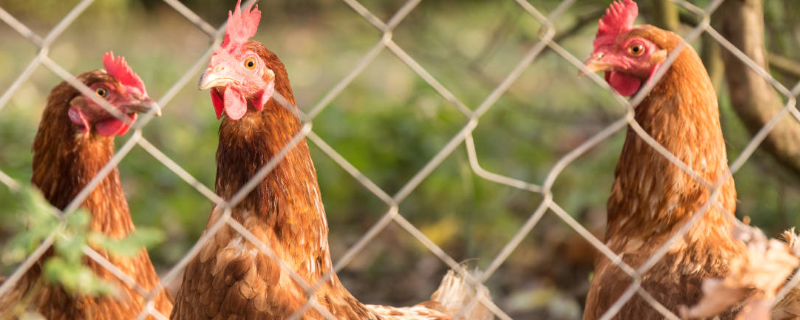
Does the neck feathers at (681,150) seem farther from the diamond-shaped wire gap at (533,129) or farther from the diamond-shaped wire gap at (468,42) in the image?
the diamond-shaped wire gap at (533,129)

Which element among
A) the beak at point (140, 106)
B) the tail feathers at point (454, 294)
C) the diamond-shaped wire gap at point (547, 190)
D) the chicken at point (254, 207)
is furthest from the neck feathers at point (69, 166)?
the diamond-shaped wire gap at point (547, 190)

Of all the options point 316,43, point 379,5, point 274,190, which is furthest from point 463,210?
point 316,43

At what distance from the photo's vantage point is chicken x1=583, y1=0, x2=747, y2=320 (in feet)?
6.72

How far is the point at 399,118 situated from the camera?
173 inches

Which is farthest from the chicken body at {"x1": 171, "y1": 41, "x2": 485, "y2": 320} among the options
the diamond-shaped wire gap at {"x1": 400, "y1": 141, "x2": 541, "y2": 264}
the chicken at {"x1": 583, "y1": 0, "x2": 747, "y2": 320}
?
the diamond-shaped wire gap at {"x1": 400, "y1": 141, "x2": 541, "y2": 264}

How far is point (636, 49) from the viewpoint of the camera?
226 centimetres

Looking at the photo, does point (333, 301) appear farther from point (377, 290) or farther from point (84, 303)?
point (377, 290)

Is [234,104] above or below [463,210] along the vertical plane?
below

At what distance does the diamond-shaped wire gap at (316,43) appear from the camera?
617 centimetres

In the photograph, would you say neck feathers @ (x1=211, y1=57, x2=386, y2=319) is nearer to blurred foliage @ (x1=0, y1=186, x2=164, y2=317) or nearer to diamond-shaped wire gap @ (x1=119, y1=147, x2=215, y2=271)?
blurred foliage @ (x1=0, y1=186, x2=164, y2=317)

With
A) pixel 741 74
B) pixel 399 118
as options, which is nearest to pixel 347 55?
pixel 399 118

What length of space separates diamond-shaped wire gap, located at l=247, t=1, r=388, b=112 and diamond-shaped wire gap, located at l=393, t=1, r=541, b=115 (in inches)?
31.4

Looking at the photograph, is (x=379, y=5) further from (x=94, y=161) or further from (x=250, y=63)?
(x=250, y=63)

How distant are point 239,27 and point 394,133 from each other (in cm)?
262
